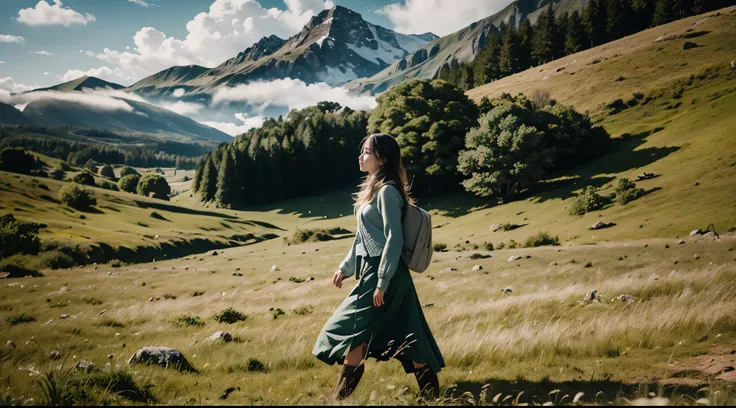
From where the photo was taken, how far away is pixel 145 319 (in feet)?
37.0

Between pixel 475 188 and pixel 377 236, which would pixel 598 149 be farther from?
pixel 377 236

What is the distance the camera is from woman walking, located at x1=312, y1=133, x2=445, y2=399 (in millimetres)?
4855

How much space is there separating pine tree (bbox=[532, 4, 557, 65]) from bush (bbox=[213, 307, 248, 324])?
439 feet

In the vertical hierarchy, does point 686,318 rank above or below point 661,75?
below

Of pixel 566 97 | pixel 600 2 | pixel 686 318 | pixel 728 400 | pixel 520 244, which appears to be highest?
pixel 600 2

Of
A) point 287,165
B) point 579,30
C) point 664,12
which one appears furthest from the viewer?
point 579,30

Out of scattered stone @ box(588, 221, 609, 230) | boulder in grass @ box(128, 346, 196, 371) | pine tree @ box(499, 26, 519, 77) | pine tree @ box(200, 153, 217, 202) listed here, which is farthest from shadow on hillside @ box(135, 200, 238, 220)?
pine tree @ box(499, 26, 519, 77)

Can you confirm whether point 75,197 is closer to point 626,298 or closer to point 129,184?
point 129,184

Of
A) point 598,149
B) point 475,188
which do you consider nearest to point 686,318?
point 475,188

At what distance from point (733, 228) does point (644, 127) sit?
4189cm

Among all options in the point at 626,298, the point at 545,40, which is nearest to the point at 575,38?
the point at 545,40

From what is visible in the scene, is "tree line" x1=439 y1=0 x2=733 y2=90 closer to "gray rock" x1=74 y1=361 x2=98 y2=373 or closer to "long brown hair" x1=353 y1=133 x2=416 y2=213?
"long brown hair" x1=353 y1=133 x2=416 y2=213

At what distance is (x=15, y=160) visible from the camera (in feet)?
290

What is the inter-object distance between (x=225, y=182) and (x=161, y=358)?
99.1 meters
